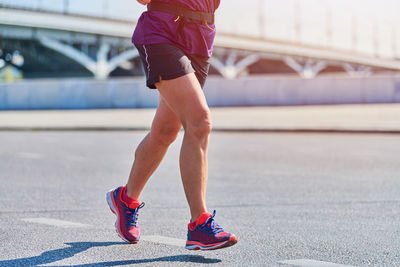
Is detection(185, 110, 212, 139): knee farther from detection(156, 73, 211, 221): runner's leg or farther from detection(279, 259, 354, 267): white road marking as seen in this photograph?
detection(279, 259, 354, 267): white road marking

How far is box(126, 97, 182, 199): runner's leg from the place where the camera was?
13.2ft

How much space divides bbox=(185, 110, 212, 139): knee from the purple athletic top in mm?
317

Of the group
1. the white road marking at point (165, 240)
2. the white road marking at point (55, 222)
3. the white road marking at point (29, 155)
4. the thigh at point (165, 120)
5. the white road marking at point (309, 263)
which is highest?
the thigh at point (165, 120)

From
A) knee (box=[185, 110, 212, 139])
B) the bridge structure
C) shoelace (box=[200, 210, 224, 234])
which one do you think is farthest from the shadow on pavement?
the bridge structure

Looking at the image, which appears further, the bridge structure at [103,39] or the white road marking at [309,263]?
the bridge structure at [103,39]

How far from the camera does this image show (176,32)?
3.88 metres

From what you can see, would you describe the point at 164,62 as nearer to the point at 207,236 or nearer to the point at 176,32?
the point at 176,32

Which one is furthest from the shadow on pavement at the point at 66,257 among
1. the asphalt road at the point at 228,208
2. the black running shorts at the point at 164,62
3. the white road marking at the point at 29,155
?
the white road marking at the point at 29,155

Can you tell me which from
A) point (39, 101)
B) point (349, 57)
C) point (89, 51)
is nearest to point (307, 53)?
point (349, 57)

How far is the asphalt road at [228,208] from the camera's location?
12.8 feet

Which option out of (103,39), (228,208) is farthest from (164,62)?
(103,39)

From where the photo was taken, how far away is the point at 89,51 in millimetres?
61906

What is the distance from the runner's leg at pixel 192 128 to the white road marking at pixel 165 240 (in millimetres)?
438

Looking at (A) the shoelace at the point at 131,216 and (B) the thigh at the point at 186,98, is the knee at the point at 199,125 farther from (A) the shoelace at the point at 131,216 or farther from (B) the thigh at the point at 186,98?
(A) the shoelace at the point at 131,216
